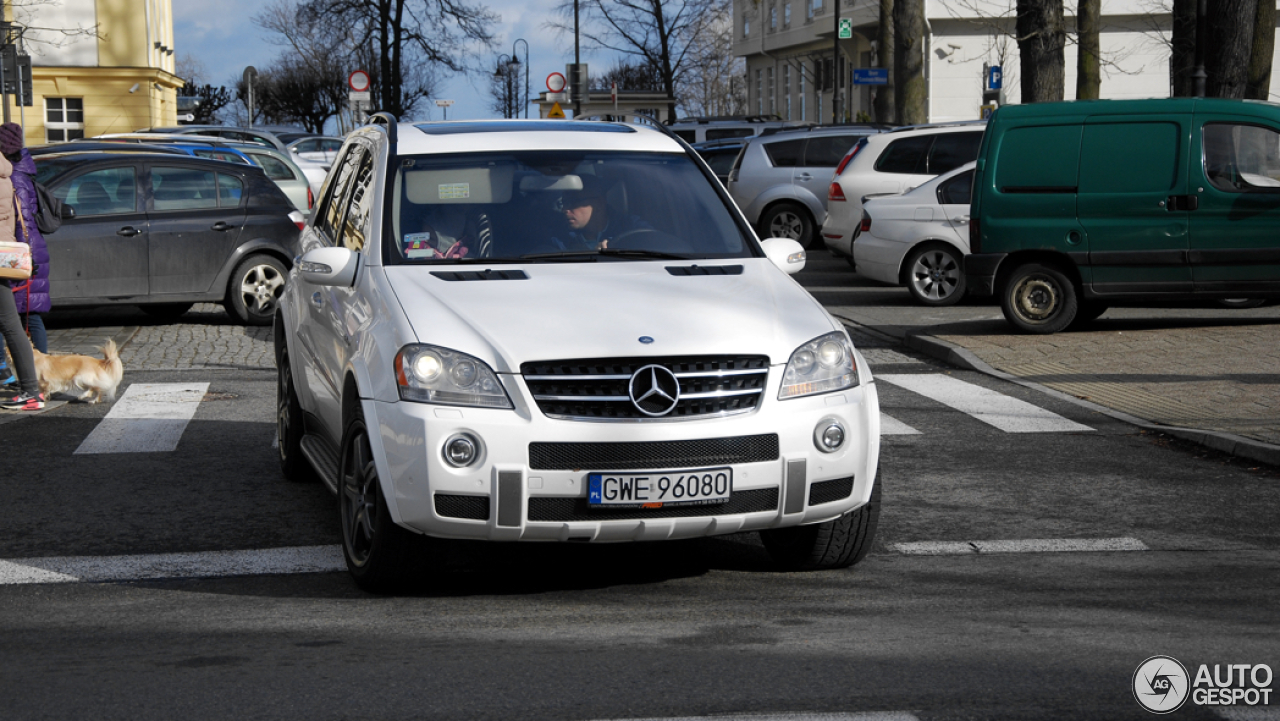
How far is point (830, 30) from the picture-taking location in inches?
2480

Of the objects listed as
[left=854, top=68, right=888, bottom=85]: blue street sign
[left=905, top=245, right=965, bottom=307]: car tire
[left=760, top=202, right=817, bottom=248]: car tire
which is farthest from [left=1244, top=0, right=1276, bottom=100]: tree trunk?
[left=854, top=68, right=888, bottom=85]: blue street sign

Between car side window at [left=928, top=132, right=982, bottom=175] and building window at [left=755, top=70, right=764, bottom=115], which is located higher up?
building window at [left=755, top=70, right=764, bottom=115]

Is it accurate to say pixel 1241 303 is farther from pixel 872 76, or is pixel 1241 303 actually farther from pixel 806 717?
pixel 872 76

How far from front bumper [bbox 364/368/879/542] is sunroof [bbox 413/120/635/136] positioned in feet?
6.28

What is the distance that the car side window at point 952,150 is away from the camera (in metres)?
19.0

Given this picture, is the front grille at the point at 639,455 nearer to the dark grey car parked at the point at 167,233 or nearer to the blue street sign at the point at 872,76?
the dark grey car parked at the point at 167,233

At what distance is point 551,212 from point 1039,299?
8646 mm

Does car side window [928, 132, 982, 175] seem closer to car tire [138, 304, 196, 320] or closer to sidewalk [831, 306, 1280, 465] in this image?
sidewalk [831, 306, 1280, 465]

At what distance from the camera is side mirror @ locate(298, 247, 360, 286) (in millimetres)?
6023

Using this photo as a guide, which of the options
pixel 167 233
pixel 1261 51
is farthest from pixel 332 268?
pixel 1261 51

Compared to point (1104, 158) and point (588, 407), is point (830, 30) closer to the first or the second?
point (1104, 158)

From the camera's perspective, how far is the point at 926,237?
16578 millimetres

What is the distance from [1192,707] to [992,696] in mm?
521

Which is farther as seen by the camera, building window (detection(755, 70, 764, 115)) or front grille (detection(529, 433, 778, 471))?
building window (detection(755, 70, 764, 115))
